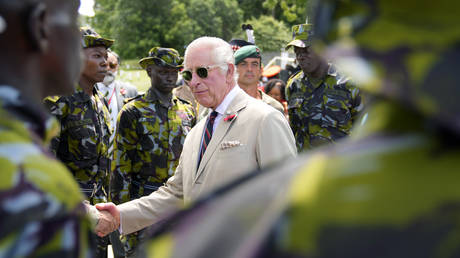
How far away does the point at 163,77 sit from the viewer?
586 centimetres

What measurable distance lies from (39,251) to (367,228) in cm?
76

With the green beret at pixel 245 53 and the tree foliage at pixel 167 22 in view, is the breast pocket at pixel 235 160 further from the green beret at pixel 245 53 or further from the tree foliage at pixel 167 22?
the tree foliage at pixel 167 22

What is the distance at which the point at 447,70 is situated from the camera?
73 centimetres

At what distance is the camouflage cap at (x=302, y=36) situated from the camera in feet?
20.8

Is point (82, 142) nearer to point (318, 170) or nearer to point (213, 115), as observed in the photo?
point (213, 115)

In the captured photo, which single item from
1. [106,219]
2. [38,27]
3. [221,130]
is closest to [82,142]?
[221,130]

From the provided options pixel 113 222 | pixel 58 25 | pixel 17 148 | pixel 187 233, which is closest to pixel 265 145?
pixel 113 222

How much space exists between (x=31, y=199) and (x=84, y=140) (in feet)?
12.0

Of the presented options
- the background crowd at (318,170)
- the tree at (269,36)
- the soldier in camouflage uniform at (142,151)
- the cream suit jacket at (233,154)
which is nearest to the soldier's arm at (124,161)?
the soldier in camouflage uniform at (142,151)

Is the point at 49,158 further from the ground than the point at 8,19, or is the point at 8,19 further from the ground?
the point at 8,19

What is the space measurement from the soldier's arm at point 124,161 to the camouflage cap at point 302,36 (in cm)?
221

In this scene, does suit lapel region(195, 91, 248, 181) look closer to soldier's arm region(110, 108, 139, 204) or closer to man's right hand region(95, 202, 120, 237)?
man's right hand region(95, 202, 120, 237)

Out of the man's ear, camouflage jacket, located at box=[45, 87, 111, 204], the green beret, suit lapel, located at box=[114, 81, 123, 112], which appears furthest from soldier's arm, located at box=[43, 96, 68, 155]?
the man's ear

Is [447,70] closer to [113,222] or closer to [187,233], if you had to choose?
[187,233]
